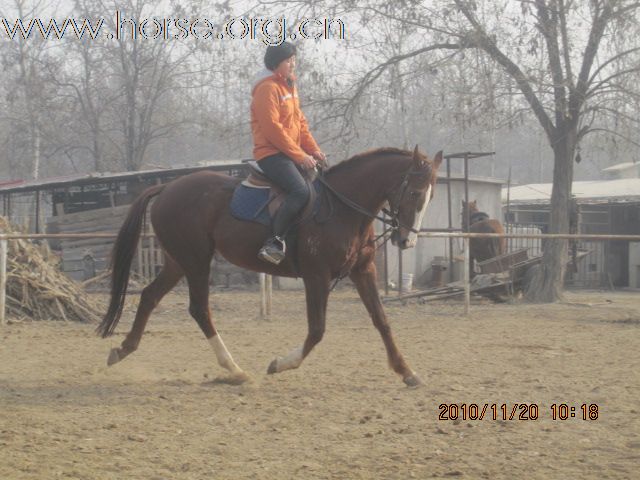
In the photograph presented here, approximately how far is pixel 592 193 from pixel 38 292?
70.2 ft

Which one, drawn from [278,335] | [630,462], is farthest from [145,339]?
[630,462]

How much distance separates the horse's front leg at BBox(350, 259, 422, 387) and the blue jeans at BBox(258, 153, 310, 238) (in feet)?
2.59

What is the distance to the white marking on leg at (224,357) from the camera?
6.62 m

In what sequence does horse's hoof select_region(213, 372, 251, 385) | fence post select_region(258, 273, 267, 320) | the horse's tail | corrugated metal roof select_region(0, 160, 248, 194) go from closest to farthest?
horse's hoof select_region(213, 372, 251, 385) < the horse's tail < fence post select_region(258, 273, 267, 320) < corrugated metal roof select_region(0, 160, 248, 194)

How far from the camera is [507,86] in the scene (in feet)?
50.2

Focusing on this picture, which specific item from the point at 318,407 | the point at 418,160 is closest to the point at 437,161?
the point at 418,160

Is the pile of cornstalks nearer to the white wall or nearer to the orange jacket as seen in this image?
the orange jacket

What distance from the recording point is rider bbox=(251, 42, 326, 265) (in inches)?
250

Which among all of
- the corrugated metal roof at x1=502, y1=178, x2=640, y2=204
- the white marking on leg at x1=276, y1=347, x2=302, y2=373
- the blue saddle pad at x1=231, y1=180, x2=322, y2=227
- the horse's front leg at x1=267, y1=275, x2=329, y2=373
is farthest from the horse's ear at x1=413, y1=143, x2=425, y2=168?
the corrugated metal roof at x1=502, y1=178, x2=640, y2=204

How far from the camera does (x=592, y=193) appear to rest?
2722cm

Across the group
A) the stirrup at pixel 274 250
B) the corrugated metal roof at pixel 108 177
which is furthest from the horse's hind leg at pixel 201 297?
the corrugated metal roof at pixel 108 177

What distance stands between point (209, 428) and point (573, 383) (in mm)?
3222

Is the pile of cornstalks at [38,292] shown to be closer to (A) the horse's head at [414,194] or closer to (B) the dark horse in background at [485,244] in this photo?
(A) the horse's head at [414,194]

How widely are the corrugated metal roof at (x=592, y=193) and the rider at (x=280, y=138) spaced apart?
1987 centimetres
